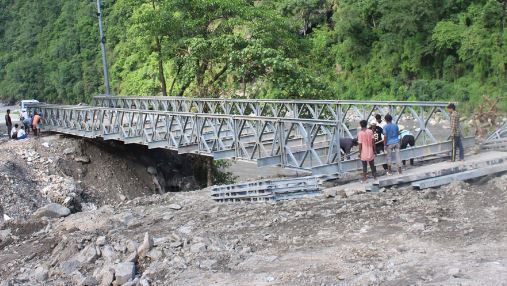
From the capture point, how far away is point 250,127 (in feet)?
45.0

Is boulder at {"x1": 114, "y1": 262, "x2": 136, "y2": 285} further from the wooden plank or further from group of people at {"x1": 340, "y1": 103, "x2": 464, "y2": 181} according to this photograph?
the wooden plank

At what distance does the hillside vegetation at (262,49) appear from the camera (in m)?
17.6

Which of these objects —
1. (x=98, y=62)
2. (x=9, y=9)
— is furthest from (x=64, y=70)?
(x=9, y=9)

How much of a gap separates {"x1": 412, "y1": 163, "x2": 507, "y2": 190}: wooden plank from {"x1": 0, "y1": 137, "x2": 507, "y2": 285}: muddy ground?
161 millimetres

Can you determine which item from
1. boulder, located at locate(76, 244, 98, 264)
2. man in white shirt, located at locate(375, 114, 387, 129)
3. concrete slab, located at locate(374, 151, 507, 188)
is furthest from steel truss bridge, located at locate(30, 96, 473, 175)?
boulder, located at locate(76, 244, 98, 264)

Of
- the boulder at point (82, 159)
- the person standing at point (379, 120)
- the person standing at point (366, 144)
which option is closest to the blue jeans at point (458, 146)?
the person standing at point (379, 120)

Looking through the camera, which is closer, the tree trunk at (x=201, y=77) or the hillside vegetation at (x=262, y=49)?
the hillside vegetation at (x=262, y=49)

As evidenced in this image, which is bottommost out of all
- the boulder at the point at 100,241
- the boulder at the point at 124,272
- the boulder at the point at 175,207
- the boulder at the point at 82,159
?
the boulder at the point at 124,272

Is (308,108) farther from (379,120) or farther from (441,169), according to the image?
(441,169)

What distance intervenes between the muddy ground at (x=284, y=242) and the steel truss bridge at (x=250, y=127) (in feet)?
4.05

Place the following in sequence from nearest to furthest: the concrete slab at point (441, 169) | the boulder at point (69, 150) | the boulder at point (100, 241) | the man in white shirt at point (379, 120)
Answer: the boulder at point (100, 241) → the concrete slab at point (441, 169) → the man in white shirt at point (379, 120) → the boulder at point (69, 150)

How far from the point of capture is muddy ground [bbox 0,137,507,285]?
685 cm

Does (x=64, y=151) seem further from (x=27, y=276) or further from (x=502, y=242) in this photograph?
(x=502, y=242)

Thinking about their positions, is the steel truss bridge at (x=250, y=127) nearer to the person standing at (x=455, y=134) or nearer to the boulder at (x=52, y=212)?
the person standing at (x=455, y=134)
